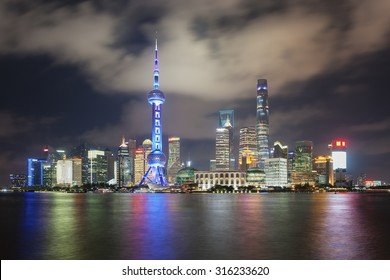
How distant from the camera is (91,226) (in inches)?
2650

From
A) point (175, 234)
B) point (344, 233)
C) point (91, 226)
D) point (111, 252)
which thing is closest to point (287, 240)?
point (344, 233)

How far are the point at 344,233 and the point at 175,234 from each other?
67.3ft

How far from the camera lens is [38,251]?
4491cm

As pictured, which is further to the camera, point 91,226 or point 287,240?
point 91,226

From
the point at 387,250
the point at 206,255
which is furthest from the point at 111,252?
the point at 387,250
